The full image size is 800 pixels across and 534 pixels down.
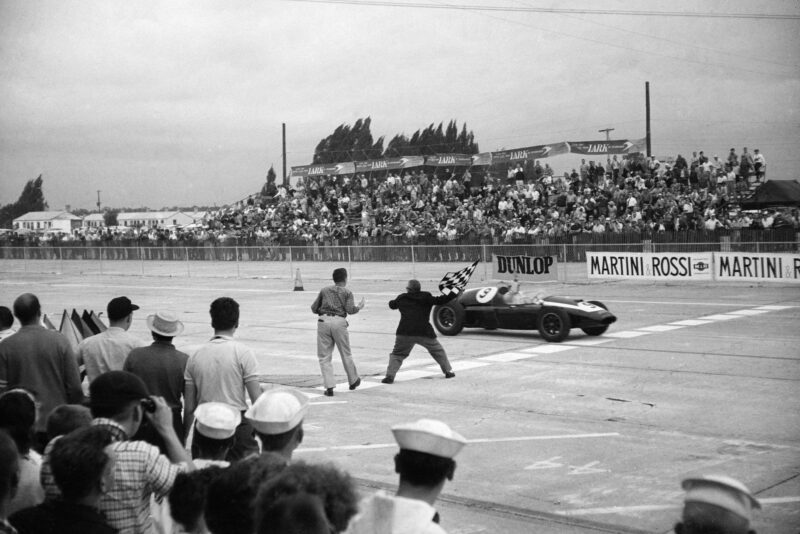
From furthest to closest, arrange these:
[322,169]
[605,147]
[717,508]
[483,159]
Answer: [322,169], [483,159], [605,147], [717,508]

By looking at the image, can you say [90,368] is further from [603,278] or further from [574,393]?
[603,278]

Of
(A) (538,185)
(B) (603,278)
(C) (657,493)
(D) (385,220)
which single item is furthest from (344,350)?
(D) (385,220)

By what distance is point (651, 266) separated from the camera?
96.3 feet

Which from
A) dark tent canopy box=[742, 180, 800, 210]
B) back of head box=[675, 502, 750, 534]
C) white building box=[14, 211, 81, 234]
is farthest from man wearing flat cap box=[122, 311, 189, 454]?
white building box=[14, 211, 81, 234]

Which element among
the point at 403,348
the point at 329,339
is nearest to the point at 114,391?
the point at 329,339

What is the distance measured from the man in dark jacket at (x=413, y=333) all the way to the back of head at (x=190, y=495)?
30.2 feet

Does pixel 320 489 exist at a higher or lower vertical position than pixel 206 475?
higher

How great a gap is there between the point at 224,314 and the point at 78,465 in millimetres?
2924

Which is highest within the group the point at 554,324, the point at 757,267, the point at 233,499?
the point at 233,499

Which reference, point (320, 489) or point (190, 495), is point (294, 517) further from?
point (190, 495)

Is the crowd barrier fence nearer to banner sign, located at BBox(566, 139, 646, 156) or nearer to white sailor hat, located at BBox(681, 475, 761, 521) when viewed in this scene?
banner sign, located at BBox(566, 139, 646, 156)

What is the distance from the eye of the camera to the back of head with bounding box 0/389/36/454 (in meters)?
4.58

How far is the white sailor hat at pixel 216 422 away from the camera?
4527mm

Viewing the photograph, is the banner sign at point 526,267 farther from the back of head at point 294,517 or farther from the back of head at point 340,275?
the back of head at point 294,517
